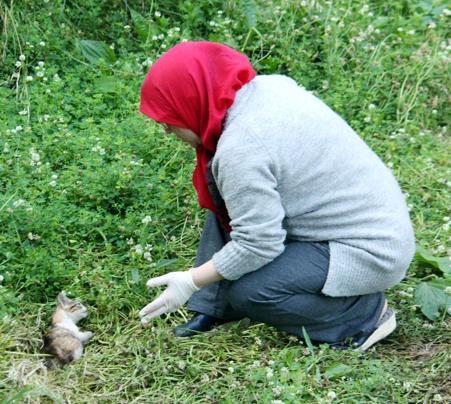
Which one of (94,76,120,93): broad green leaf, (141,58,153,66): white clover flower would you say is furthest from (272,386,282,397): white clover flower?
(141,58,153,66): white clover flower

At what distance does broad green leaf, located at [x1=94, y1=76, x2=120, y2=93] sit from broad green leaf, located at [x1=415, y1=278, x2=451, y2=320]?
1908mm

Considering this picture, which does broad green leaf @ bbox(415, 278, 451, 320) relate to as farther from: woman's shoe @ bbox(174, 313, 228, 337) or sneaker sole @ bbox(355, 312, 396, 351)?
woman's shoe @ bbox(174, 313, 228, 337)

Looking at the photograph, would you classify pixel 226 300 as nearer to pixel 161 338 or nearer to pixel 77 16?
pixel 161 338

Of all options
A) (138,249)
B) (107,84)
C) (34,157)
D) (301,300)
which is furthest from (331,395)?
(107,84)

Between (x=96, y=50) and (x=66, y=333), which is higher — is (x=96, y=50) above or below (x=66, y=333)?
above

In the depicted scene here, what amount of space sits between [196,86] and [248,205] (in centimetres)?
41

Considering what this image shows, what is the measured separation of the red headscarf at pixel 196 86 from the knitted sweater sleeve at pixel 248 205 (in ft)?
0.42

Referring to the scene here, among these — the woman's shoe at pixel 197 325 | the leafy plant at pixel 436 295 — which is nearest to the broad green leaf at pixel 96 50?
the woman's shoe at pixel 197 325

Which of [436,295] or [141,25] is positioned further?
[141,25]

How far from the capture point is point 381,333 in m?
3.21

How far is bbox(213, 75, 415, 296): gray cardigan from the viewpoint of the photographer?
277 cm

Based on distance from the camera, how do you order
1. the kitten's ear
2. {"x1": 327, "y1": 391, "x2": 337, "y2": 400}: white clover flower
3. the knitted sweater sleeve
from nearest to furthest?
the knitted sweater sleeve, {"x1": 327, "y1": 391, "x2": 337, "y2": 400}: white clover flower, the kitten's ear

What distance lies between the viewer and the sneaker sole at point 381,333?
3.18 metres

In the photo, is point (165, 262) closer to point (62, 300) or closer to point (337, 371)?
point (62, 300)
